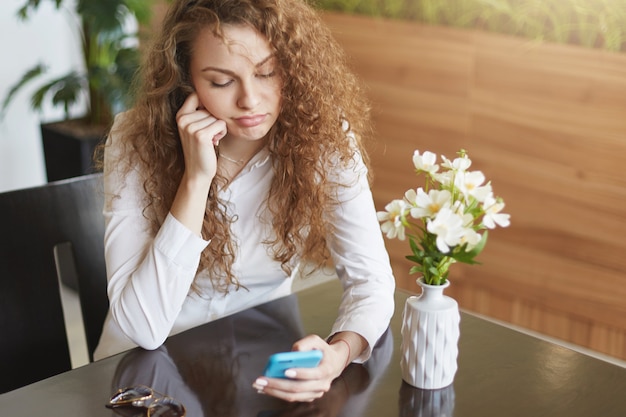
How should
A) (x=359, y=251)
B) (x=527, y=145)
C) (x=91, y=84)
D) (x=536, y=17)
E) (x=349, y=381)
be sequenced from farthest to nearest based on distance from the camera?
(x=91, y=84)
(x=527, y=145)
(x=536, y=17)
(x=359, y=251)
(x=349, y=381)

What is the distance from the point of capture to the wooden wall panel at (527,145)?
273 cm

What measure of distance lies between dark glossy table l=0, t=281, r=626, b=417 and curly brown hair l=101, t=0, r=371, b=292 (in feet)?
0.75

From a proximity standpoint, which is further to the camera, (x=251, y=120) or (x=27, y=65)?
(x=27, y=65)

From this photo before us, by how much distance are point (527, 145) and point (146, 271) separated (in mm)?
1838

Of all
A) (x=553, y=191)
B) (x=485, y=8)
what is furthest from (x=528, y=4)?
(x=553, y=191)

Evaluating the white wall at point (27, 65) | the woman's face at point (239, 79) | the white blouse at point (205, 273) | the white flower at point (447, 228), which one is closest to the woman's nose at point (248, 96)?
the woman's face at point (239, 79)

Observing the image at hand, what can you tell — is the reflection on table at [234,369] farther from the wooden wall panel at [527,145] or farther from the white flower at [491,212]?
the wooden wall panel at [527,145]

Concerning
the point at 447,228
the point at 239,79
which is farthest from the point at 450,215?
the point at 239,79

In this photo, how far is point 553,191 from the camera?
9.44 ft

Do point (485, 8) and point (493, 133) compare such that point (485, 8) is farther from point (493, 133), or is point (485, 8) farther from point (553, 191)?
point (553, 191)

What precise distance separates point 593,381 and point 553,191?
1.68 metres

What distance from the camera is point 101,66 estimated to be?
332 centimetres

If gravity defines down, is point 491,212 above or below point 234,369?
above

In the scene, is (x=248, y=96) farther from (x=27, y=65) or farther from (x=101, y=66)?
(x=27, y=65)
